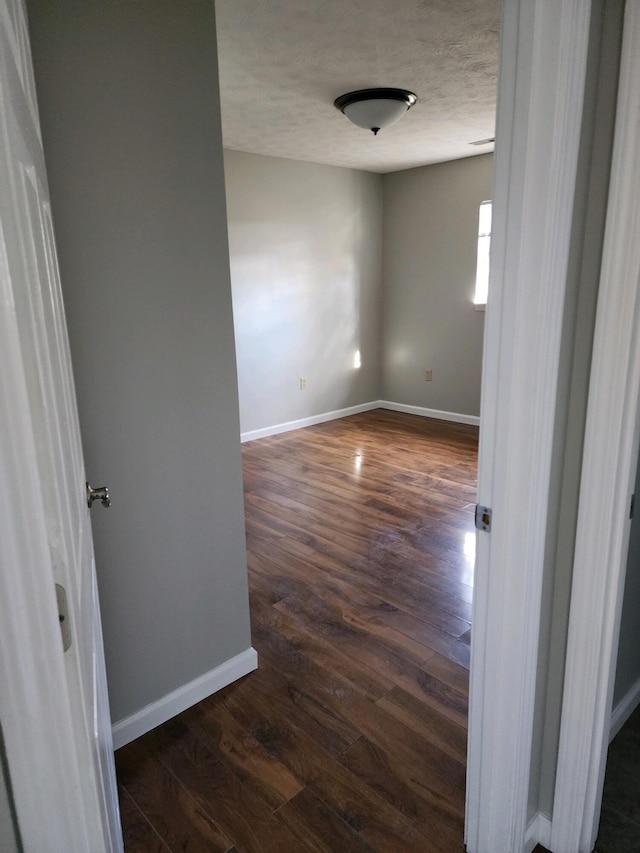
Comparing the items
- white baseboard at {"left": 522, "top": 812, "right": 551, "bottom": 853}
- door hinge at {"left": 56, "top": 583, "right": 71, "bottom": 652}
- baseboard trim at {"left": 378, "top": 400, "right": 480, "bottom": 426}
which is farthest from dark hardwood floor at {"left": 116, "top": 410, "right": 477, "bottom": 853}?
baseboard trim at {"left": 378, "top": 400, "right": 480, "bottom": 426}

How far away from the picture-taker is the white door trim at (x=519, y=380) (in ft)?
3.06

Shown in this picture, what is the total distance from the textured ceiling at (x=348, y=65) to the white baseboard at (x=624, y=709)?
101 inches

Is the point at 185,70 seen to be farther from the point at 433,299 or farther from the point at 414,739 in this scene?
the point at 433,299

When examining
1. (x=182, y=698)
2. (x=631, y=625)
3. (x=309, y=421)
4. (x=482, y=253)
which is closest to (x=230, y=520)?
(x=182, y=698)

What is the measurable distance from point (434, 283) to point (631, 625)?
14.2 ft

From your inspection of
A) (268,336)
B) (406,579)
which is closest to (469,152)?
(268,336)

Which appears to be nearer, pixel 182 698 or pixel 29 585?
pixel 29 585

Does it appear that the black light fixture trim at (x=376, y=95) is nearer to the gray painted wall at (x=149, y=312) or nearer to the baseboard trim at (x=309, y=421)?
the gray painted wall at (x=149, y=312)

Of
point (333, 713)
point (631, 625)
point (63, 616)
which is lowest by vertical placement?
point (333, 713)

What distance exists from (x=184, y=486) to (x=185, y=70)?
1.21m

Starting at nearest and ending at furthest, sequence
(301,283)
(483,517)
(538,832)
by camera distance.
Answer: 1. (483,517)
2. (538,832)
3. (301,283)

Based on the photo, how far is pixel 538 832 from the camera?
1.38m

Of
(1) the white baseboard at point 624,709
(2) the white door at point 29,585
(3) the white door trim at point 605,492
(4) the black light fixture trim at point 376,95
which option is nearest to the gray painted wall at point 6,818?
(2) the white door at point 29,585

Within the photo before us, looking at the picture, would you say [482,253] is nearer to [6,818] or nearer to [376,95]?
[376,95]
